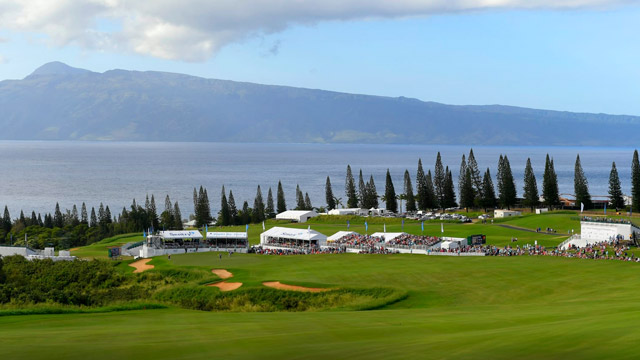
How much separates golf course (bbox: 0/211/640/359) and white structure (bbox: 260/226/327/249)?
320 inches

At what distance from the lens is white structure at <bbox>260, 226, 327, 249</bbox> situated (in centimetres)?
7262

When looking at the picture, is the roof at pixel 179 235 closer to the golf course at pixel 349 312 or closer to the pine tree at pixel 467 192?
the golf course at pixel 349 312

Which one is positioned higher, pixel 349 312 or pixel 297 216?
pixel 297 216

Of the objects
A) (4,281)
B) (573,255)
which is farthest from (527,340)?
(4,281)

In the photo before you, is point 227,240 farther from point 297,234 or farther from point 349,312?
point 349,312

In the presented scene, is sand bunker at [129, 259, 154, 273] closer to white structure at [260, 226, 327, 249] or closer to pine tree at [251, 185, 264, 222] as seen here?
white structure at [260, 226, 327, 249]

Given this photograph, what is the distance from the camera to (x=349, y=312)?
112 ft

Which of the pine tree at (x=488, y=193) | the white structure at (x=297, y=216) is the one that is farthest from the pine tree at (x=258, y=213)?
the pine tree at (x=488, y=193)

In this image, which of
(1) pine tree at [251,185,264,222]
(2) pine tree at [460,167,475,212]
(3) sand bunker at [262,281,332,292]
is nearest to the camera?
(3) sand bunker at [262,281,332,292]

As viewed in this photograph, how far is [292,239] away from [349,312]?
4019 centimetres

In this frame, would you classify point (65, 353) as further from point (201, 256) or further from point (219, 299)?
point (201, 256)

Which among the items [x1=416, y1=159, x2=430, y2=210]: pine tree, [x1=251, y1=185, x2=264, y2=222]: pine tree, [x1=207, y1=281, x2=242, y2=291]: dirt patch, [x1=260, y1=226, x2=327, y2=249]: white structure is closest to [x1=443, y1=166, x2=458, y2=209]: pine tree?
[x1=416, y1=159, x2=430, y2=210]: pine tree

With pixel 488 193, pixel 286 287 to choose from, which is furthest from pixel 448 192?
pixel 286 287

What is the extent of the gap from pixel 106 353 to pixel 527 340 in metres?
12.8
